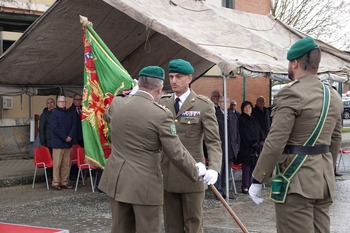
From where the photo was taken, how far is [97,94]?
9.62 meters

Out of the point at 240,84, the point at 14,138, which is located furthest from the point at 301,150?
the point at 240,84

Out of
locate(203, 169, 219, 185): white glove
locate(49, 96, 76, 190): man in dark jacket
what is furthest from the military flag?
locate(203, 169, 219, 185): white glove

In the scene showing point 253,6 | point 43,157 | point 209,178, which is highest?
point 253,6

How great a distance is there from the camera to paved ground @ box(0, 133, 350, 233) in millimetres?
8375

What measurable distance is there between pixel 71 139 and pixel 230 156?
3.10 metres

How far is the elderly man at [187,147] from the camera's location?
5730mm

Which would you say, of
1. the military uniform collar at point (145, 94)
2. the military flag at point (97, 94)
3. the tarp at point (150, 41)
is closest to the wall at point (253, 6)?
the tarp at point (150, 41)

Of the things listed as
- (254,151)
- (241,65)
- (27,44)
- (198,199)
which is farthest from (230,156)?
(198,199)

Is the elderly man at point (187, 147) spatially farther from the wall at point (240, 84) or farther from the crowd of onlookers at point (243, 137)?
the wall at point (240, 84)

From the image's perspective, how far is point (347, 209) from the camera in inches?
379

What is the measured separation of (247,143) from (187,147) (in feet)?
18.9

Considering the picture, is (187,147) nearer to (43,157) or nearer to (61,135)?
(61,135)

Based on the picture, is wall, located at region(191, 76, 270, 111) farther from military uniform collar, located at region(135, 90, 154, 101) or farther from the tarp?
military uniform collar, located at region(135, 90, 154, 101)

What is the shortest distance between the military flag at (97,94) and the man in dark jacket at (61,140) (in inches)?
85.1
